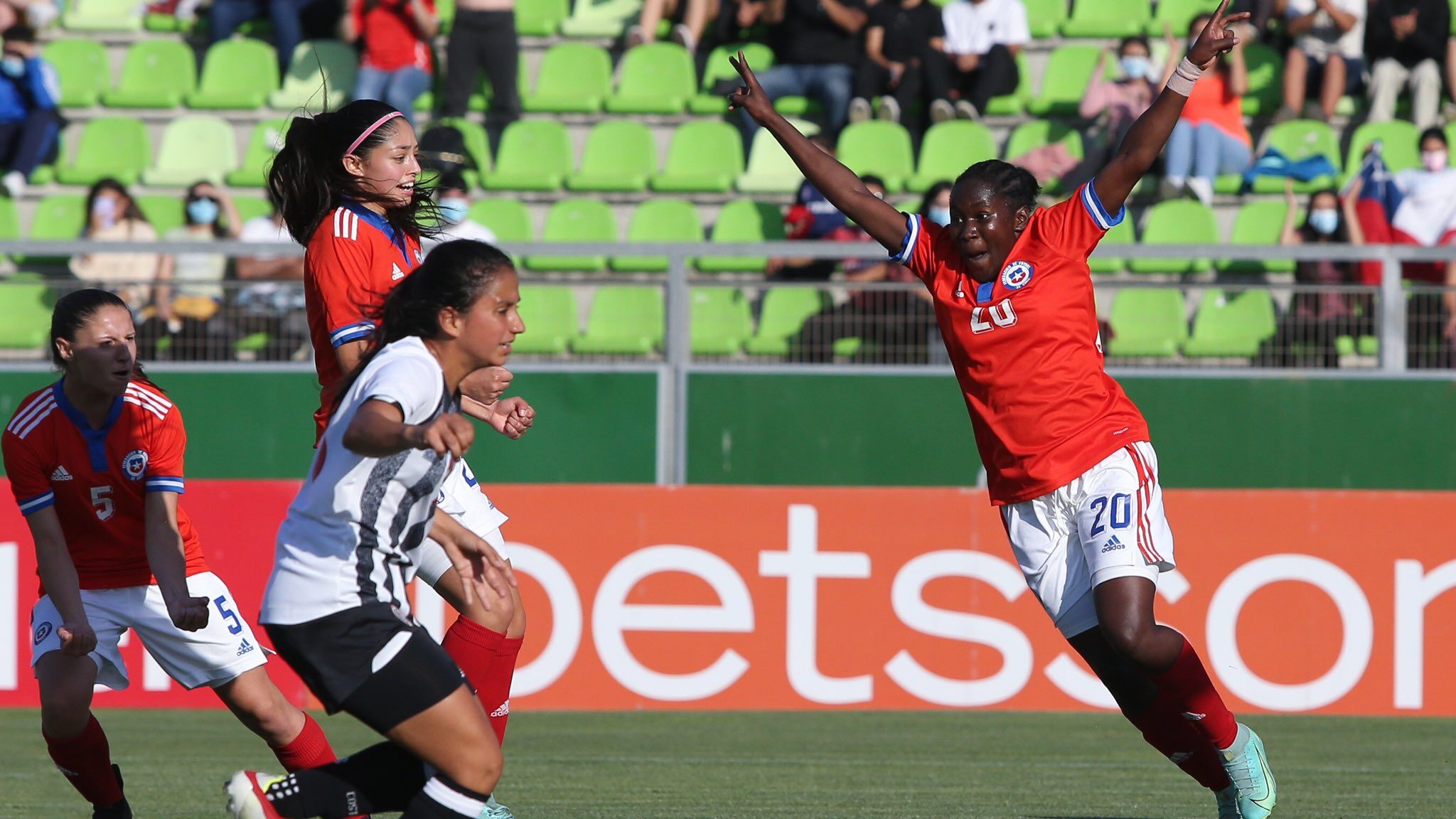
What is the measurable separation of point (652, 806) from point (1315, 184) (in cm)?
874

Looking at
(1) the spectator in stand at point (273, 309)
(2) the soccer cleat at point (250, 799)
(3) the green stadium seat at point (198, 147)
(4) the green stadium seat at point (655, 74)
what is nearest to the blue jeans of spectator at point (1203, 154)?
(4) the green stadium seat at point (655, 74)

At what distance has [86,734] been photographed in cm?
527

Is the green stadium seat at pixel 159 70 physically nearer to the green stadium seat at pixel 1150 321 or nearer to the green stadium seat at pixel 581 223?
the green stadium seat at pixel 581 223

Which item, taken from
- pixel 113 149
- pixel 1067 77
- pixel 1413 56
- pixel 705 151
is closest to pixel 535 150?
pixel 705 151

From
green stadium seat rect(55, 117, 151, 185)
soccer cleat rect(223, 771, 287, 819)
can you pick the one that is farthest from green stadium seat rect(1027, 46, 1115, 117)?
soccer cleat rect(223, 771, 287, 819)

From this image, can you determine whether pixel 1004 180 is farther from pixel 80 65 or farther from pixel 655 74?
pixel 80 65

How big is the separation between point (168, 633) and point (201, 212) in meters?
7.88

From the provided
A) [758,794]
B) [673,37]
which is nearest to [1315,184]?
[673,37]

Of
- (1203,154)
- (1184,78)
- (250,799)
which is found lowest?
(250,799)

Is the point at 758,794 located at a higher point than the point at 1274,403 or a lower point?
lower

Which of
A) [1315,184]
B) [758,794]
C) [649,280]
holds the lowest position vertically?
[758,794]

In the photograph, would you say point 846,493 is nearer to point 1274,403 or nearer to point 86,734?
point 1274,403

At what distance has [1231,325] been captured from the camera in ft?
34.2

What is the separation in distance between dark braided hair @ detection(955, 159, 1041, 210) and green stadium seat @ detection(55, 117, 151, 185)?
10.3 metres
